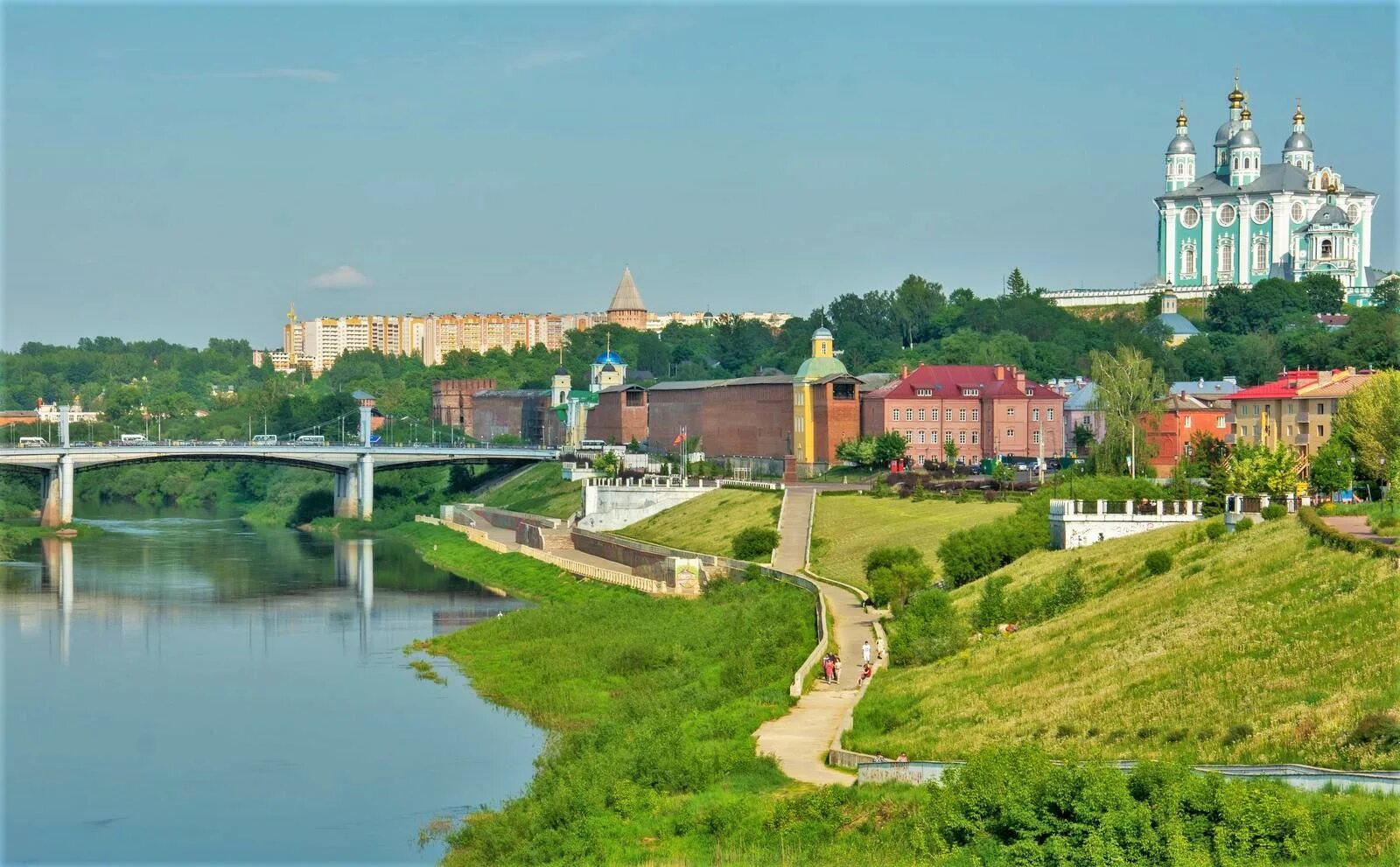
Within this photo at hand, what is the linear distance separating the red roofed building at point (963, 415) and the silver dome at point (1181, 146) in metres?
49.6

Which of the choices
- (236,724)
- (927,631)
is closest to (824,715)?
(927,631)

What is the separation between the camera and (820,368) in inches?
3580

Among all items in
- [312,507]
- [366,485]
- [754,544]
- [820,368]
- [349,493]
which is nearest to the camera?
[754,544]

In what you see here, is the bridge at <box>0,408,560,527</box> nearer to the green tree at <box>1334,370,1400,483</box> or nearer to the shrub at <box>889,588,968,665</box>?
the green tree at <box>1334,370,1400,483</box>

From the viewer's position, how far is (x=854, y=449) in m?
81.9

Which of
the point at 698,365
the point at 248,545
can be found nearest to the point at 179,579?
the point at 248,545

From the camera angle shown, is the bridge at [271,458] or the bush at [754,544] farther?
the bridge at [271,458]

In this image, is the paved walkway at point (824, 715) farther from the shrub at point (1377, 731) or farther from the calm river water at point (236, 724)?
the shrub at point (1377, 731)

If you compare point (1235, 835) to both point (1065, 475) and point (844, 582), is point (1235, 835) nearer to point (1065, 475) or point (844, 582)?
point (844, 582)

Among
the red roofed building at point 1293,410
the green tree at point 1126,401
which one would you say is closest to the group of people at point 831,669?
the green tree at point 1126,401

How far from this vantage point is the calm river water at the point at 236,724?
29875 mm

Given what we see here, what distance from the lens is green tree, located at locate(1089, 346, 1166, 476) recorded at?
63.2 meters

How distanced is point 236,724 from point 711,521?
31.0 meters

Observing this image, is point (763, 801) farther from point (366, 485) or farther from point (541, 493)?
point (366, 485)
